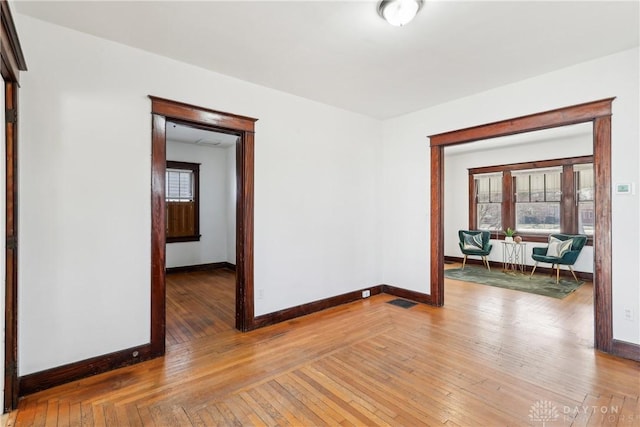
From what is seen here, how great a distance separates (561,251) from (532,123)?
3.57 meters

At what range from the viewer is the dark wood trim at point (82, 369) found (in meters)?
2.25

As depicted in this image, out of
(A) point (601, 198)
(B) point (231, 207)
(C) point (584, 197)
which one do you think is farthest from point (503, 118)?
(B) point (231, 207)

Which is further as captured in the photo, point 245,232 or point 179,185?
point 179,185

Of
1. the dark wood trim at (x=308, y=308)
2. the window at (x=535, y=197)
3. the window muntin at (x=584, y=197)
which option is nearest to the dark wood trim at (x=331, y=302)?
the dark wood trim at (x=308, y=308)

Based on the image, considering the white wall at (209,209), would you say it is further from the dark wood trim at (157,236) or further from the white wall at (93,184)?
the dark wood trim at (157,236)

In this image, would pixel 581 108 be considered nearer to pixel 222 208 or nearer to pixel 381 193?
pixel 381 193

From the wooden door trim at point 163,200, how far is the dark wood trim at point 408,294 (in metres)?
2.29

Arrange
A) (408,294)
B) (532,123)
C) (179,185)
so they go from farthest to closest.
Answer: (179,185) → (408,294) → (532,123)

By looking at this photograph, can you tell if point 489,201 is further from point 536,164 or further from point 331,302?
point 331,302

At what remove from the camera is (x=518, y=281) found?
5.76 meters

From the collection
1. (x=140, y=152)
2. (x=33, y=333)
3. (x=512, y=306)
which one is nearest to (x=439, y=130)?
(x=512, y=306)

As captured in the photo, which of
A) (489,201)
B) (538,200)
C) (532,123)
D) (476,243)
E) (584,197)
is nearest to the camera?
(532,123)

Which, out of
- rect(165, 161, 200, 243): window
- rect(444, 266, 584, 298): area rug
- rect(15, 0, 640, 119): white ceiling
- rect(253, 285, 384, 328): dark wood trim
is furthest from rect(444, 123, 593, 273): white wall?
rect(165, 161, 200, 243): window

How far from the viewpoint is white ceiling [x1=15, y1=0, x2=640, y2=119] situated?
7.18 feet
